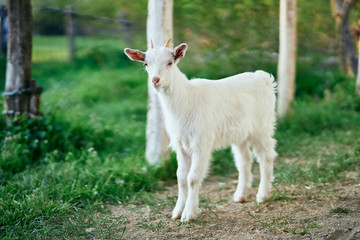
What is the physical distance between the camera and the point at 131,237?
393 cm

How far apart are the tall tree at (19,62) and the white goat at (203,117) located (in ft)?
8.05

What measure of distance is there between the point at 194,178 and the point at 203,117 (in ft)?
2.13

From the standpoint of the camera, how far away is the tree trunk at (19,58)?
6.02 metres

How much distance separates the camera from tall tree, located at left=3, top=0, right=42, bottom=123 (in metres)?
6.02

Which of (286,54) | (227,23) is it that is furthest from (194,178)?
(227,23)

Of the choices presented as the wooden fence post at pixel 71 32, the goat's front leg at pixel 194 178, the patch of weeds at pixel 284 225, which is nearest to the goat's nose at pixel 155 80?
the goat's front leg at pixel 194 178

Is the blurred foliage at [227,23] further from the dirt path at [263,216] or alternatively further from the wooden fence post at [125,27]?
the dirt path at [263,216]

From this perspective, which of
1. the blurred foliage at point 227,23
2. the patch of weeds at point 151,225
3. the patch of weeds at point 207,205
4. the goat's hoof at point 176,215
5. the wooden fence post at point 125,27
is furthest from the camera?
the wooden fence post at point 125,27

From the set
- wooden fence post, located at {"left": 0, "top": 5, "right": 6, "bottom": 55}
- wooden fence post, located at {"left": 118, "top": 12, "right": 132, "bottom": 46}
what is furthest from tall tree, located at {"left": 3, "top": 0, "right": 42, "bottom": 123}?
wooden fence post, located at {"left": 118, "top": 12, "right": 132, "bottom": 46}

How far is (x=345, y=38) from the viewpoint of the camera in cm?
1142

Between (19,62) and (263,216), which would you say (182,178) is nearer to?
(263,216)

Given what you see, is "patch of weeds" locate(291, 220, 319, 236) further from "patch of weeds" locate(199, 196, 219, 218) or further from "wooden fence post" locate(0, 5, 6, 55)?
"wooden fence post" locate(0, 5, 6, 55)

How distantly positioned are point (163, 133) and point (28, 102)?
2.15 metres

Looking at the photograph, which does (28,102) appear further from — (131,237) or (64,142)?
(131,237)
